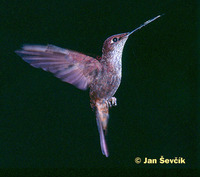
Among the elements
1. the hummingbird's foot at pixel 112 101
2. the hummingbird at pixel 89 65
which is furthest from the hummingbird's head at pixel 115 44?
the hummingbird's foot at pixel 112 101

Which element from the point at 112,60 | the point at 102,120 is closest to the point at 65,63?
the point at 112,60

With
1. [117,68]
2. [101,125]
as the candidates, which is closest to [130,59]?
[117,68]

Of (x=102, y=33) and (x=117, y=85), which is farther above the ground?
(x=102, y=33)

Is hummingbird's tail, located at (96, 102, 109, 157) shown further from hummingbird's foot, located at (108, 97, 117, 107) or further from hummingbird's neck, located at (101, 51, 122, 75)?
hummingbird's neck, located at (101, 51, 122, 75)

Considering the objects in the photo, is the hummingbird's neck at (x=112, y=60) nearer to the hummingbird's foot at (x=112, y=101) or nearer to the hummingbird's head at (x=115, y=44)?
the hummingbird's head at (x=115, y=44)

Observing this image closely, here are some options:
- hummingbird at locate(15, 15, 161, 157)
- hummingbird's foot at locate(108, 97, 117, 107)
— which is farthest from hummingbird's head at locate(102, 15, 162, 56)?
hummingbird's foot at locate(108, 97, 117, 107)

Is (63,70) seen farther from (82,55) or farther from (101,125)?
(101,125)

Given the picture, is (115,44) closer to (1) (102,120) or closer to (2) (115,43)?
(2) (115,43)

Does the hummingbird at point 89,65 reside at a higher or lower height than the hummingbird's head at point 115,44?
lower
